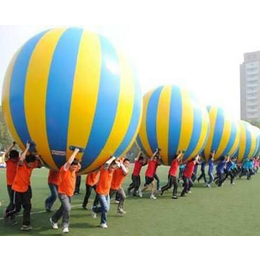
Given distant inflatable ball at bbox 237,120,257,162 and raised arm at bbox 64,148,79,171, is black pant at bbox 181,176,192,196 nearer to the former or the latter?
raised arm at bbox 64,148,79,171

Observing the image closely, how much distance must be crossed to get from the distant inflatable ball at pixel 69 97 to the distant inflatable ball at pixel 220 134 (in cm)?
774

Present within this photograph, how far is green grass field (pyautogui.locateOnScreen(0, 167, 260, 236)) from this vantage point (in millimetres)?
6160

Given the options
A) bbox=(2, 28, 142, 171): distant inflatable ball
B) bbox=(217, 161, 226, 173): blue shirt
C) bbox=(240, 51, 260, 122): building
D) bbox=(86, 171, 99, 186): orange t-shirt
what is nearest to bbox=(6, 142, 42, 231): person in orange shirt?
bbox=(2, 28, 142, 171): distant inflatable ball

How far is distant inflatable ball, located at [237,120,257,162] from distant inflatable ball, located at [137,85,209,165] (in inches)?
327

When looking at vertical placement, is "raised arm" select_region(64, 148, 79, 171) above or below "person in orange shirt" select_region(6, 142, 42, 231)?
above

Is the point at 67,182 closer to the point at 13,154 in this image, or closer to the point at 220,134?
the point at 13,154

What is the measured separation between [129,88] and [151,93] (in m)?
4.21

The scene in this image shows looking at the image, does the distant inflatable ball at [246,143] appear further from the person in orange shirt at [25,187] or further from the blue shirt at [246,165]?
the person in orange shirt at [25,187]

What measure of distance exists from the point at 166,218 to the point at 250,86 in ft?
291

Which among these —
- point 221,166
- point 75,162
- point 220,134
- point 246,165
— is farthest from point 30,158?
point 246,165

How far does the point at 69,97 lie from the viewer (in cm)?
517

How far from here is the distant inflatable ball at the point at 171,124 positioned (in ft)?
30.3

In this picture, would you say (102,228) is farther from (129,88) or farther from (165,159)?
(165,159)

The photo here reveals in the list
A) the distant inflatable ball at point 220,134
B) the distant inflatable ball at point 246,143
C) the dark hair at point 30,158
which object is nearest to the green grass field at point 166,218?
the dark hair at point 30,158
